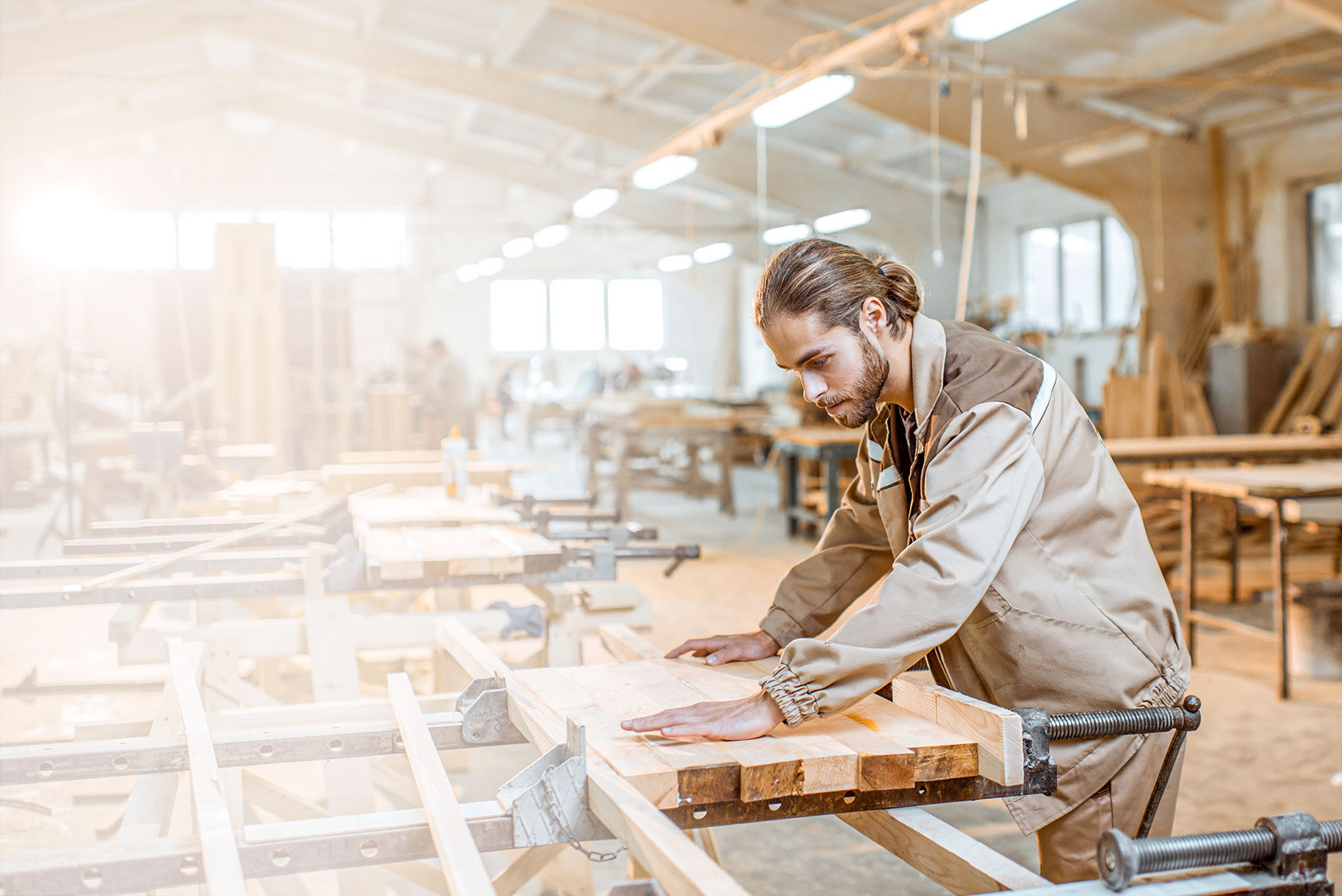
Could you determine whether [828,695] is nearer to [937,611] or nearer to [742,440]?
[937,611]

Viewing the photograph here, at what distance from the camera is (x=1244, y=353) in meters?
8.51

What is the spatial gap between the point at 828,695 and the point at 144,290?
688 inches

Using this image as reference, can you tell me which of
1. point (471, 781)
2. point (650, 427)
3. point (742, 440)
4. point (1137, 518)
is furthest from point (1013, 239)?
point (1137, 518)

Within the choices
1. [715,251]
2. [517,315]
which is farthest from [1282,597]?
[517,315]

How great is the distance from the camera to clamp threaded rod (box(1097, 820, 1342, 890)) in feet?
3.51

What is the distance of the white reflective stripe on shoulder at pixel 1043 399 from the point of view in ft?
4.87

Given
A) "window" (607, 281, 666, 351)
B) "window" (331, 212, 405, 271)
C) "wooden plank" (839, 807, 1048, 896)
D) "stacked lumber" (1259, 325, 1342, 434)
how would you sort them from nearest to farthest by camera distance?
"wooden plank" (839, 807, 1048, 896) → "stacked lumber" (1259, 325, 1342, 434) → "window" (331, 212, 405, 271) → "window" (607, 281, 666, 351)

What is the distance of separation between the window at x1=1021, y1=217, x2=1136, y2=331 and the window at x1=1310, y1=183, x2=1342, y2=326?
190 cm

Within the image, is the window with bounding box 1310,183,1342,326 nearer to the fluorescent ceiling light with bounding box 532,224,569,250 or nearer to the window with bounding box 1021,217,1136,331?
the window with bounding box 1021,217,1136,331

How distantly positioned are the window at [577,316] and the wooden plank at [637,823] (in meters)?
19.7

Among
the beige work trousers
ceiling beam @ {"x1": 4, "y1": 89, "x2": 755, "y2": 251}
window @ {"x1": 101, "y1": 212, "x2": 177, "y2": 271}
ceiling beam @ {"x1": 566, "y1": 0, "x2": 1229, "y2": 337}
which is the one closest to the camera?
the beige work trousers

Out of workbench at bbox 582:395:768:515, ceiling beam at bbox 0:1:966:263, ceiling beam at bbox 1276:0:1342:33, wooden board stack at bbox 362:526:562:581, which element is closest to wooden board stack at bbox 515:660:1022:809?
wooden board stack at bbox 362:526:562:581

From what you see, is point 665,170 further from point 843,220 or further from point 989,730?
point 989,730


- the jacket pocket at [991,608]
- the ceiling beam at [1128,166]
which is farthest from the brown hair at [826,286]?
the ceiling beam at [1128,166]
